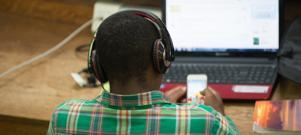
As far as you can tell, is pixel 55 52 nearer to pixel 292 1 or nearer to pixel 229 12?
pixel 229 12

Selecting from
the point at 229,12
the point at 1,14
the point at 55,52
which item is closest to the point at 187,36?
the point at 229,12

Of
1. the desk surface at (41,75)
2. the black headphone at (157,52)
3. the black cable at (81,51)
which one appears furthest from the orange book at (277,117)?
the black cable at (81,51)

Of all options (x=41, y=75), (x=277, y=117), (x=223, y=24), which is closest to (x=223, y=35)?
(x=223, y=24)

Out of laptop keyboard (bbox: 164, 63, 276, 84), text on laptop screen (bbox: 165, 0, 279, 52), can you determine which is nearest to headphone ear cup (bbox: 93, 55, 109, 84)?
laptop keyboard (bbox: 164, 63, 276, 84)

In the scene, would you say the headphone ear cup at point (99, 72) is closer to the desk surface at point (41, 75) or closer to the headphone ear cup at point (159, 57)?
the headphone ear cup at point (159, 57)

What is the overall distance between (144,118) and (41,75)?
609 millimetres

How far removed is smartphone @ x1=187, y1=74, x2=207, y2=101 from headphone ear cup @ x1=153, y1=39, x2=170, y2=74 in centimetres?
30

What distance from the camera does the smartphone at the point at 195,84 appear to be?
4.30 ft

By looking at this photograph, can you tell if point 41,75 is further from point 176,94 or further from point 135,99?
point 135,99

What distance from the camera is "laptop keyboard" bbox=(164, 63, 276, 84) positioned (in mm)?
1396

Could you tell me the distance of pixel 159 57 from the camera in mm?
975

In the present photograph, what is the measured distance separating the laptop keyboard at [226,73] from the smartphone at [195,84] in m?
0.05

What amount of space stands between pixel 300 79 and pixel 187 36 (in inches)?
13.3

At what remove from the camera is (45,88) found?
145 cm
